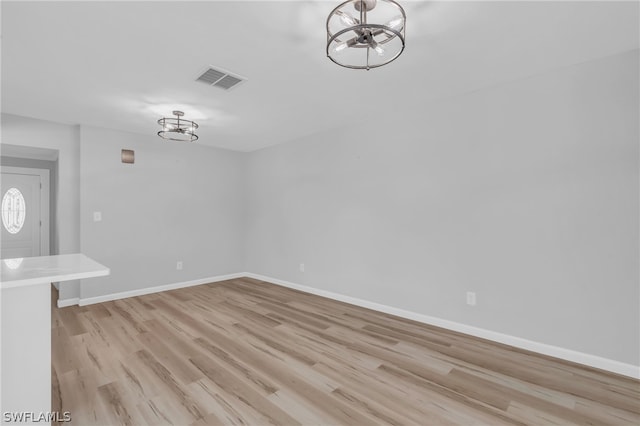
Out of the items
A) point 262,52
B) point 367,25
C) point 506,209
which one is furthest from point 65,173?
point 506,209

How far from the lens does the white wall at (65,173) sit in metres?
4.04

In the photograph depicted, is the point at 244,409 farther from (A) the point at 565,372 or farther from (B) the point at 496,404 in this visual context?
(A) the point at 565,372

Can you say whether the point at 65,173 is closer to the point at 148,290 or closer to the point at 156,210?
the point at 156,210

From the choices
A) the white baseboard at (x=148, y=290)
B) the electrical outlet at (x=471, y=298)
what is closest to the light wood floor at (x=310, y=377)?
the electrical outlet at (x=471, y=298)

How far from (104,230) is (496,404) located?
506 cm

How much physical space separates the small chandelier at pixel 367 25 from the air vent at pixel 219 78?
1071mm

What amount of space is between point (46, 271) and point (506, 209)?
355 cm

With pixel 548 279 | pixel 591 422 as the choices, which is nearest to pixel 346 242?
pixel 548 279

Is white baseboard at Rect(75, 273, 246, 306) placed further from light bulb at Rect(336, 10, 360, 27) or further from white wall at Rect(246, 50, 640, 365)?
light bulb at Rect(336, 10, 360, 27)

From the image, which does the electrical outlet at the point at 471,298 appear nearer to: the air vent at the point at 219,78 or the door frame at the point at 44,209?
the air vent at the point at 219,78

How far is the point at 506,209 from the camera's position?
2.89 m

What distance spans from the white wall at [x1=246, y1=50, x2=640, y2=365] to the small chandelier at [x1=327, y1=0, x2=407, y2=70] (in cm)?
142

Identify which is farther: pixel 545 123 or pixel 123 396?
pixel 545 123

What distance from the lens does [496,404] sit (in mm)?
1954
